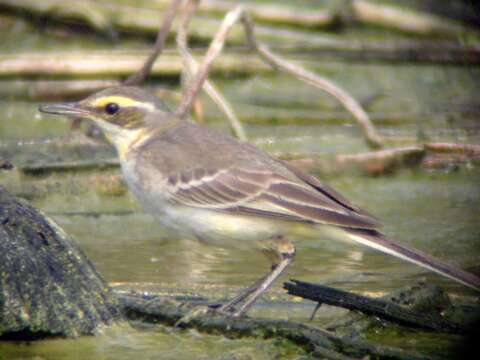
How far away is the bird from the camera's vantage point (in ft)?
20.0

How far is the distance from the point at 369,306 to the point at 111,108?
6.31ft

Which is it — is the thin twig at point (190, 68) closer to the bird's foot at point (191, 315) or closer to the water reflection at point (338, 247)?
the water reflection at point (338, 247)

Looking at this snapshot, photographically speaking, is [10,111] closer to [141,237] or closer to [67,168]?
A: [67,168]

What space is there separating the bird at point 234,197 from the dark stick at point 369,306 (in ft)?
0.88

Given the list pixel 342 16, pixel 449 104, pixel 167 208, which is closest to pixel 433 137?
pixel 449 104

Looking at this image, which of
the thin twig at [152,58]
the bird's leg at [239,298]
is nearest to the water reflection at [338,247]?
the bird's leg at [239,298]

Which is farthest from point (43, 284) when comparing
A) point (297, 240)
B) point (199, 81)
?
point (199, 81)

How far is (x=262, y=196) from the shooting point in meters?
6.23

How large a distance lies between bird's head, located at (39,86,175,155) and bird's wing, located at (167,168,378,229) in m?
0.53

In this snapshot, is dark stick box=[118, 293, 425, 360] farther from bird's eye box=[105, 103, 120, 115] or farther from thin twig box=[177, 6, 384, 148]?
thin twig box=[177, 6, 384, 148]

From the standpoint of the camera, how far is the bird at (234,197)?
6090 millimetres

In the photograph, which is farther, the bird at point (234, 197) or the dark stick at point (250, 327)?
the bird at point (234, 197)

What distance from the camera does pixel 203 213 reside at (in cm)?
625

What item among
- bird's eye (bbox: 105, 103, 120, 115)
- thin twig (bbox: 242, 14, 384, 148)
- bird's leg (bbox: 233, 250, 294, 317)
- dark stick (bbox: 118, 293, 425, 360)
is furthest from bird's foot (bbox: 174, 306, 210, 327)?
thin twig (bbox: 242, 14, 384, 148)
